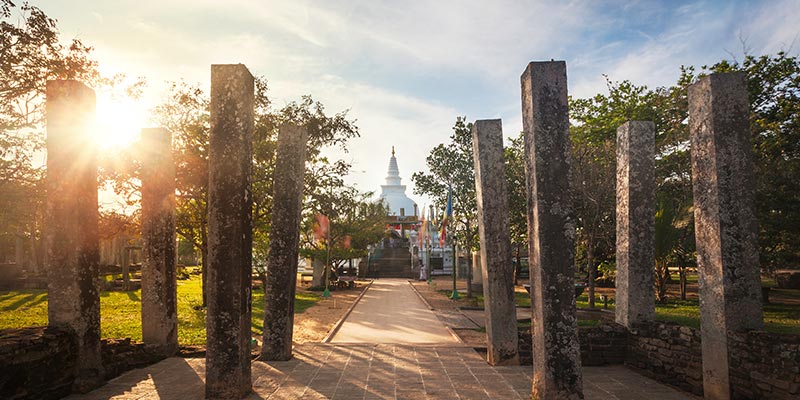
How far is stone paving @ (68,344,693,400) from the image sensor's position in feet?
21.4

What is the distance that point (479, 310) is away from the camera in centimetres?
1861

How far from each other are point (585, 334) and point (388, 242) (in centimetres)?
4873

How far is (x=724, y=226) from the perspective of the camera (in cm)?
620

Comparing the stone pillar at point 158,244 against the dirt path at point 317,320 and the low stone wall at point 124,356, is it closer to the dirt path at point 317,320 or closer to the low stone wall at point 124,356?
the low stone wall at point 124,356

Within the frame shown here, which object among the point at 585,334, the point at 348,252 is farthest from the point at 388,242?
the point at 585,334

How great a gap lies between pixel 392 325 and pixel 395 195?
60.0 meters

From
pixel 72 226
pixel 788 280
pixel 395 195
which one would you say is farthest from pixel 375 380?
pixel 395 195

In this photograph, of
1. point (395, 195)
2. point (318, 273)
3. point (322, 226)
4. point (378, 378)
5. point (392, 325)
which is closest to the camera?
point (378, 378)

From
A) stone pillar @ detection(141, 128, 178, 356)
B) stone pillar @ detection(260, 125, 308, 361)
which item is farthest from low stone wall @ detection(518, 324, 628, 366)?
stone pillar @ detection(141, 128, 178, 356)

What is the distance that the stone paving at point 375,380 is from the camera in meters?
6.54

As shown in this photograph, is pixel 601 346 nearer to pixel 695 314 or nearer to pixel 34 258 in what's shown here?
pixel 695 314

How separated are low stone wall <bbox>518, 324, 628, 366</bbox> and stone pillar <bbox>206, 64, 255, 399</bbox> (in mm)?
4740

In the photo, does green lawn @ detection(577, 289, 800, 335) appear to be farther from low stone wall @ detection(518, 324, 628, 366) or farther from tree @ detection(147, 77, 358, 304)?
tree @ detection(147, 77, 358, 304)

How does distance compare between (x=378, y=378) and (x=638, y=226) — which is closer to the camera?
(x=378, y=378)
